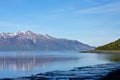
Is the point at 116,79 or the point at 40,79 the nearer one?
the point at 116,79

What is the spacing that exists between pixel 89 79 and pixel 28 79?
907 cm

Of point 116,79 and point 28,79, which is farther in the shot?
point 28,79

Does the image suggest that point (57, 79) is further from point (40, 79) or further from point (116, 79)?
point (116, 79)

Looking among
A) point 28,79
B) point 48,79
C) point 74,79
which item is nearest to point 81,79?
point 74,79

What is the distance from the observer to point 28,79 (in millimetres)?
46688

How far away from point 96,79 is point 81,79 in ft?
7.62

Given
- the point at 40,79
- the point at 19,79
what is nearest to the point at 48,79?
the point at 40,79

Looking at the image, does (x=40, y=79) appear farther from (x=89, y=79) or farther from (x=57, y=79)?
(x=89, y=79)

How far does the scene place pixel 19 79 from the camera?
4750cm

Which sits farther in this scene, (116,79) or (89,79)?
(89,79)

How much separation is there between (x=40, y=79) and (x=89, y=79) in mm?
7271

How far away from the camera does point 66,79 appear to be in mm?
46344

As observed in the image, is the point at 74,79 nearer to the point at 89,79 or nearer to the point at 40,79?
the point at 89,79

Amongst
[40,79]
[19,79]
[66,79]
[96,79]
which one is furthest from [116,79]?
[19,79]
